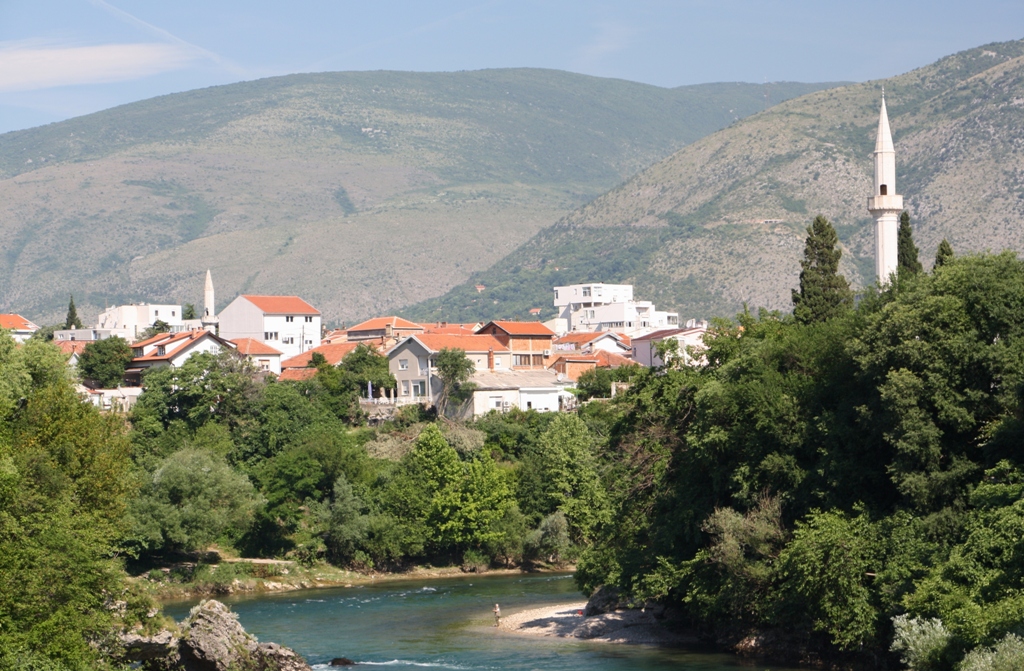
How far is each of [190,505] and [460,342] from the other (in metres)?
41.5

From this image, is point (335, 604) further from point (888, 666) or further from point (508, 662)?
point (888, 666)

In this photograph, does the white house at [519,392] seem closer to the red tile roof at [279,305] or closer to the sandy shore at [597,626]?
the red tile roof at [279,305]

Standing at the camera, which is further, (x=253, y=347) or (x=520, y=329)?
(x=520, y=329)

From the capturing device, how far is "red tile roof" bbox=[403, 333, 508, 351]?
4248 inches

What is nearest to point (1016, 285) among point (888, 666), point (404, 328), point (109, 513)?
point (888, 666)

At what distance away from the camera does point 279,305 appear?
134 meters

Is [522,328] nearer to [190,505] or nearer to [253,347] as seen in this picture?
[253,347]

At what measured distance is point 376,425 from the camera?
99.0 metres

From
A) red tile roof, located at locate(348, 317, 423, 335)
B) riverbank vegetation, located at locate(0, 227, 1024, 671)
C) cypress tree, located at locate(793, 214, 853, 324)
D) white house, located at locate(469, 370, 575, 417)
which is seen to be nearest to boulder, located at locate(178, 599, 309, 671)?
riverbank vegetation, located at locate(0, 227, 1024, 671)

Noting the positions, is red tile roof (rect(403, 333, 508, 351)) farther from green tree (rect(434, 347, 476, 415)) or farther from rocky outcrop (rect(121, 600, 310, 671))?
rocky outcrop (rect(121, 600, 310, 671))

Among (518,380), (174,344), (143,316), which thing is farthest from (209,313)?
(518,380)

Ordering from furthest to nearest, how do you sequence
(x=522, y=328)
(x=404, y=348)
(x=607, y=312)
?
(x=607, y=312) < (x=522, y=328) < (x=404, y=348)

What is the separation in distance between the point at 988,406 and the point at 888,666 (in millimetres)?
8086

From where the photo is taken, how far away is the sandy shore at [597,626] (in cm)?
5225
